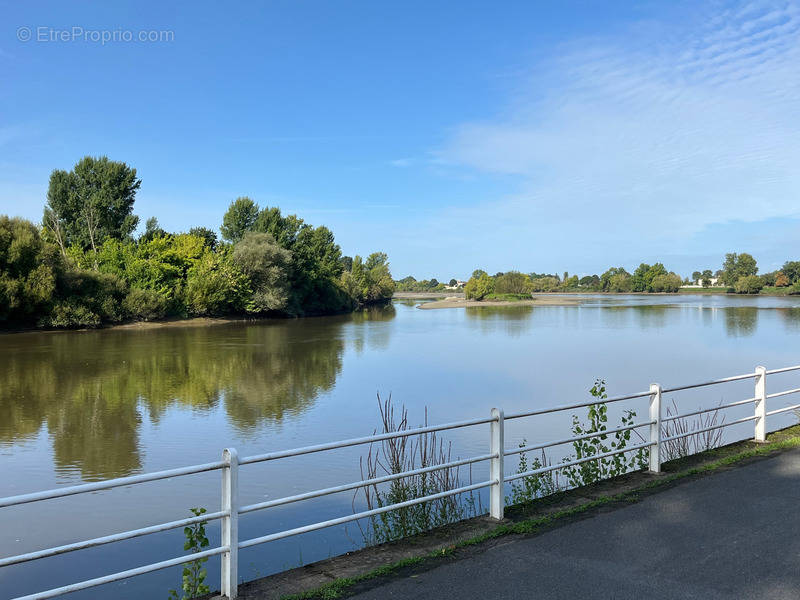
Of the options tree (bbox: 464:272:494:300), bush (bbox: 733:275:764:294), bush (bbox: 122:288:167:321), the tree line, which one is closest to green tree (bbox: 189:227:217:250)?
the tree line

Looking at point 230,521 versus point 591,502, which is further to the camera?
point 591,502

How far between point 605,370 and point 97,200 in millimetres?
60089

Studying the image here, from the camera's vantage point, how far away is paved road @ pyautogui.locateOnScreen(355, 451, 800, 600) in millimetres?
4465

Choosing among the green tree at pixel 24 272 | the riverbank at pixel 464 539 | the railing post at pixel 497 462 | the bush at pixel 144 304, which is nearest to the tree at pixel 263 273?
the bush at pixel 144 304

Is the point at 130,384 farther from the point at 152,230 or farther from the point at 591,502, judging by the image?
the point at 152,230

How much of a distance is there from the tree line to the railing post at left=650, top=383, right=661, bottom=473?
4474cm

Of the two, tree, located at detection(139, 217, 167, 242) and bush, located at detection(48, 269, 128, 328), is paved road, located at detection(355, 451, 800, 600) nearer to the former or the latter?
bush, located at detection(48, 269, 128, 328)

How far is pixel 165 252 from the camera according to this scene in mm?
62531

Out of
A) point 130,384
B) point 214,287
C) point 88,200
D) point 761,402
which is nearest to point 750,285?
point 214,287

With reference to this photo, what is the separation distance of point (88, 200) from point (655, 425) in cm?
7241

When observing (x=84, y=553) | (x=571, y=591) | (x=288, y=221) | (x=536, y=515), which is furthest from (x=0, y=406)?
(x=288, y=221)

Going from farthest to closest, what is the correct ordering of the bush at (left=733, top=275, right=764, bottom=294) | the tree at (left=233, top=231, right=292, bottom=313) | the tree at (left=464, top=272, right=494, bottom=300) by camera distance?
the bush at (left=733, top=275, right=764, bottom=294)
the tree at (left=464, top=272, right=494, bottom=300)
the tree at (left=233, top=231, right=292, bottom=313)

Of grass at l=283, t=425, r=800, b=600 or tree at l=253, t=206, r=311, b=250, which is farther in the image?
tree at l=253, t=206, r=311, b=250

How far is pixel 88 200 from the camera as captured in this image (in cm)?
6894
